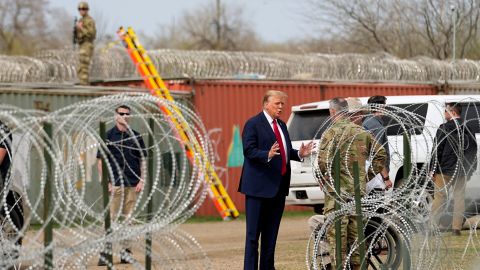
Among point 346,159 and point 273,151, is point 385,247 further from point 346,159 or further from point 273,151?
point 273,151

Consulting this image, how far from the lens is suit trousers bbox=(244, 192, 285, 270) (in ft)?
38.1

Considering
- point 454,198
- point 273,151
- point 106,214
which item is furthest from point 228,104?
point 106,214

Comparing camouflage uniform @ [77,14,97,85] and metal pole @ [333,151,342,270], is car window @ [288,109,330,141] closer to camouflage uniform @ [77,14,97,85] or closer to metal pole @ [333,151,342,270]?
camouflage uniform @ [77,14,97,85]

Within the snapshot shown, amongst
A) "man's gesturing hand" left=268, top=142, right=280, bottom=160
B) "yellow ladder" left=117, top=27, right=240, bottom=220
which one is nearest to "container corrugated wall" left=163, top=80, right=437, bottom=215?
"yellow ladder" left=117, top=27, right=240, bottom=220

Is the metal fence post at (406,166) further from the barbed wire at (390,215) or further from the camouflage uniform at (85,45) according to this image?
the camouflage uniform at (85,45)

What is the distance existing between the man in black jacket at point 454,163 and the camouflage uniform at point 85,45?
9415 millimetres

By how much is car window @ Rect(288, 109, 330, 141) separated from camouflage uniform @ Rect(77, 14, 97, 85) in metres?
6.46

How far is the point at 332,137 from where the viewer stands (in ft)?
37.9

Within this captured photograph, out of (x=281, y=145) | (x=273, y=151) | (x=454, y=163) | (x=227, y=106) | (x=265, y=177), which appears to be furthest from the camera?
(x=227, y=106)

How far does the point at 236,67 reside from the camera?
2555cm

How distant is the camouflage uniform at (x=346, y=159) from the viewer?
11.4 m

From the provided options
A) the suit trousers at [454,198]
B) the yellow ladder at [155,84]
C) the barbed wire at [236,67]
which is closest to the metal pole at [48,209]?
the suit trousers at [454,198]

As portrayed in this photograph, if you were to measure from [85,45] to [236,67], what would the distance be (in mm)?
3399

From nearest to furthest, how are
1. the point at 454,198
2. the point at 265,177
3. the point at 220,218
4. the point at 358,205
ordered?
the point at 358,205 → the point at 265,177 → the point at 454,198 → the point at 220,218
